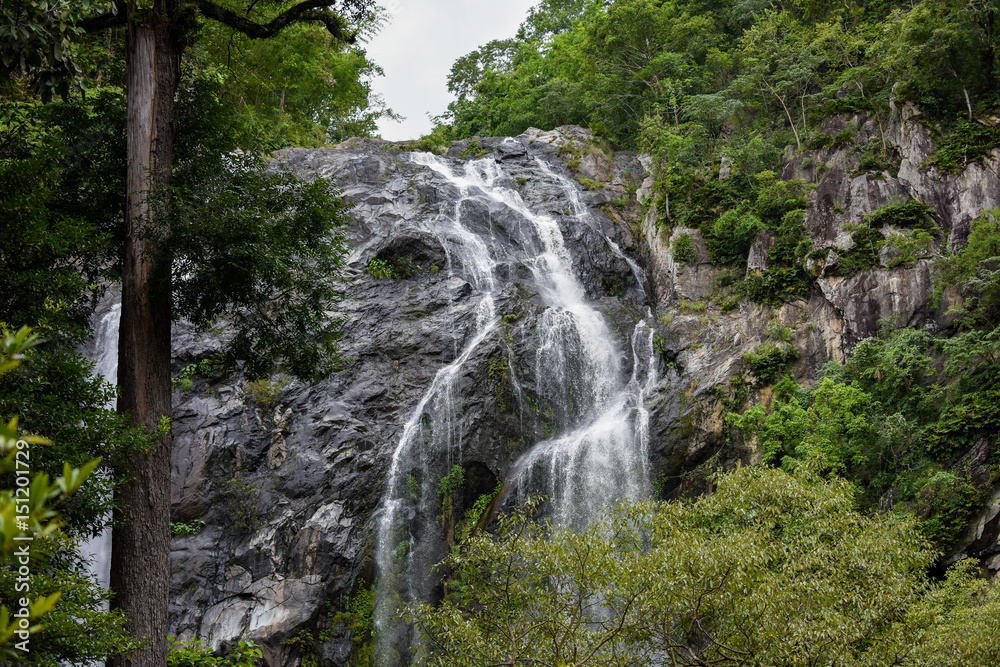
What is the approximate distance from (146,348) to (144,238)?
115 centimetres

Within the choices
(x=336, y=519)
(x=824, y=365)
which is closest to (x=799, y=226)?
(x=824, y=365)

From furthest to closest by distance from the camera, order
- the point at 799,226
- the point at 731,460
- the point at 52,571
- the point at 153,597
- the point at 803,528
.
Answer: the point at 799,226
the point at 731,460
the point at 803,528
the point at 153,597
the point at 52,571

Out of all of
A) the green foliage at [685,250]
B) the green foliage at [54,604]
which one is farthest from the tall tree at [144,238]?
the green foliage at [685,250]

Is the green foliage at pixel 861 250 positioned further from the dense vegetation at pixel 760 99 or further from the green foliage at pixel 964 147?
the green foliage at pixel 964 147

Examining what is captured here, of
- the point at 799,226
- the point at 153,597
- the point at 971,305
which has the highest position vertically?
the point at 799,226

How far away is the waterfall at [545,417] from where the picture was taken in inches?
597

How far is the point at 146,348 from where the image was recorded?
6.51 meters

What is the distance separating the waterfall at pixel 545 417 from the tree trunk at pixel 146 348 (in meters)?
8.95

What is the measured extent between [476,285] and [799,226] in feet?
33.0

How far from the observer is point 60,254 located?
6293 millimetres

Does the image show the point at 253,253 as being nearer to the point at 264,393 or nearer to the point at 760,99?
the point at 264,393

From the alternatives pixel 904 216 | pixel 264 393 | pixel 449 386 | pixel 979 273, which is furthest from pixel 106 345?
pixel 904 216

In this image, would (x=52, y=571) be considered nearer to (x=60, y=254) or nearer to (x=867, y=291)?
Answer: (x=60, y=254)

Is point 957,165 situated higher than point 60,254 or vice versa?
point 957,165
